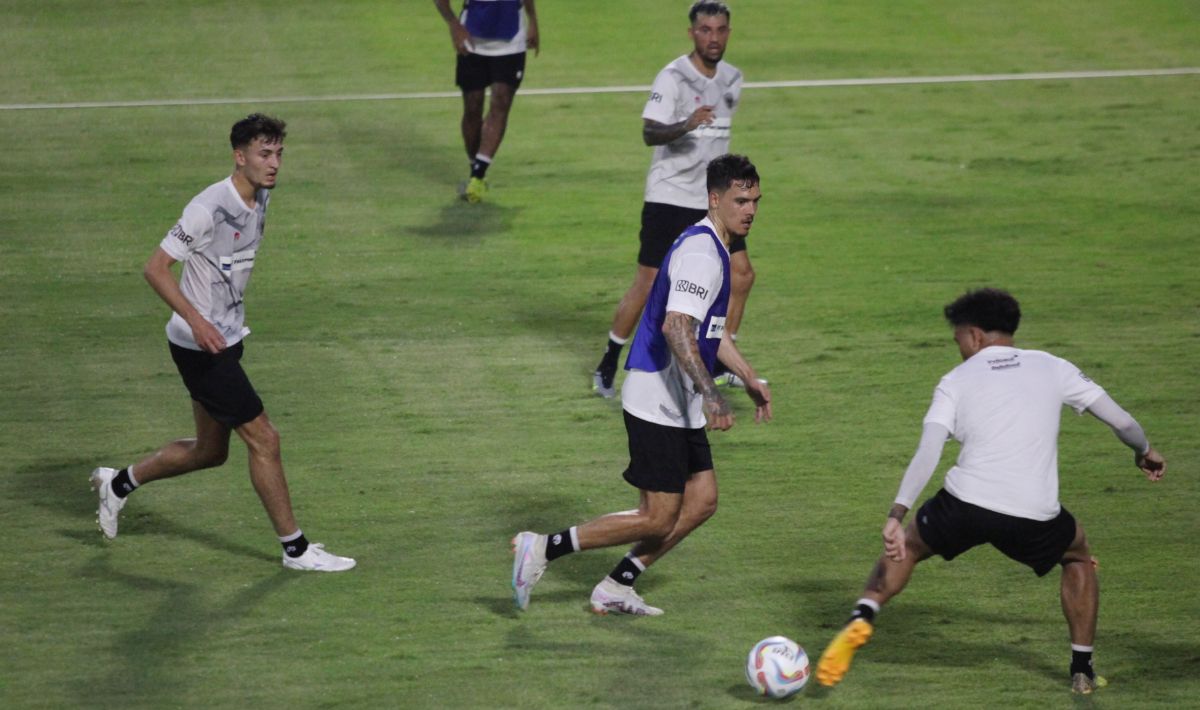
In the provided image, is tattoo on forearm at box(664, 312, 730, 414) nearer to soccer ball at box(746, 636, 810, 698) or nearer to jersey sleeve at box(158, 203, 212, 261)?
soccer ball at box(746, 636, 810, 698)

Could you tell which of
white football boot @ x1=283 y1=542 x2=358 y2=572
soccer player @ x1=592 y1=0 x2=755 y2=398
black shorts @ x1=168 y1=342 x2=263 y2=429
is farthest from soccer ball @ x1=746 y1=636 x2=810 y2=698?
soccer player @ x1=592 y1=0 x2=755 y2=398

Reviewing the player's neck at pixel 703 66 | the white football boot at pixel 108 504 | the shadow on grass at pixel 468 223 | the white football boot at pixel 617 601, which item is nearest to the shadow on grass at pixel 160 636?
the white football boot at pixel 108 504

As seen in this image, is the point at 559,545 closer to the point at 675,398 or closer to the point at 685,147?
the point at 675,398

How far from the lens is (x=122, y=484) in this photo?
884 centimetres

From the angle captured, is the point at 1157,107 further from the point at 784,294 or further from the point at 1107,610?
the point at 1107,610

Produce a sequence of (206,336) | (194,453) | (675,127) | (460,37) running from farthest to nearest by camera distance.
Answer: (460,37) → (675,127) → (194,453) → (206,336)

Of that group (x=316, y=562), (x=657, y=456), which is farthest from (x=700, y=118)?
(x=316, y=562)

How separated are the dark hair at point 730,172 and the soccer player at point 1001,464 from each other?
119 centimetres

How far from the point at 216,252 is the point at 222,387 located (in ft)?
2.25

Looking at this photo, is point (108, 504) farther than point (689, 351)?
Yes

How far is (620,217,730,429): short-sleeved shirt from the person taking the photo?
293 inches

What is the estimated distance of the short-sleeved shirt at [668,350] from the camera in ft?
Result: 24.4

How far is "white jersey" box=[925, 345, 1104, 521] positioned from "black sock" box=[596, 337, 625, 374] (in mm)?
4503

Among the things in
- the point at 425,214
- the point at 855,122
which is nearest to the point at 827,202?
the point at 855,122
